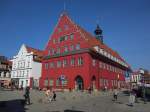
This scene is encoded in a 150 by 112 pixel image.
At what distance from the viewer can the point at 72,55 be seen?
4853 cm

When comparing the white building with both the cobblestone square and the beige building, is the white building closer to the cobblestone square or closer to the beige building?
the beige building

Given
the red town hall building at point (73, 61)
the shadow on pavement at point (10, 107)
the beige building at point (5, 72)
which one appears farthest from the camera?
the beige building at point (5, 72)

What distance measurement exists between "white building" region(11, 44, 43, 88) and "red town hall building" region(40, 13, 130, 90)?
4967 millimetres

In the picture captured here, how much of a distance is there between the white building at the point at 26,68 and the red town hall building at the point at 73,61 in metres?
4.97

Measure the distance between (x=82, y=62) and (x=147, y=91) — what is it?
16.7 metres

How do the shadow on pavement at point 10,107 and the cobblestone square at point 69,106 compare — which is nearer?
the shadow on pavement at point 10,107

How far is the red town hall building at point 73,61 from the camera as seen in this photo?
1813 inches

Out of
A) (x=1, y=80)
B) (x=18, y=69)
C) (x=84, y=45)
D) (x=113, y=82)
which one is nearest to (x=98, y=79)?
(x=84, y=45)

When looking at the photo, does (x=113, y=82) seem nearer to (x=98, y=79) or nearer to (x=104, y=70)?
(x=104, y=70)

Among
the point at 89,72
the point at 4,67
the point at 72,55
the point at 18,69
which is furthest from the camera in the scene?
the point at 4,67

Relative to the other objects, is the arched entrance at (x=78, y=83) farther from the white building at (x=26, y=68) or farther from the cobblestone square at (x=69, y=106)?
the cobblestone square at (x=69, y=106)

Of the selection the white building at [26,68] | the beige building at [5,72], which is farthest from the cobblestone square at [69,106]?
the beige building at [5,72]

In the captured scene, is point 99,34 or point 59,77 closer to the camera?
point 59,77

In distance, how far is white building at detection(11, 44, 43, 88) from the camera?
195 ft
